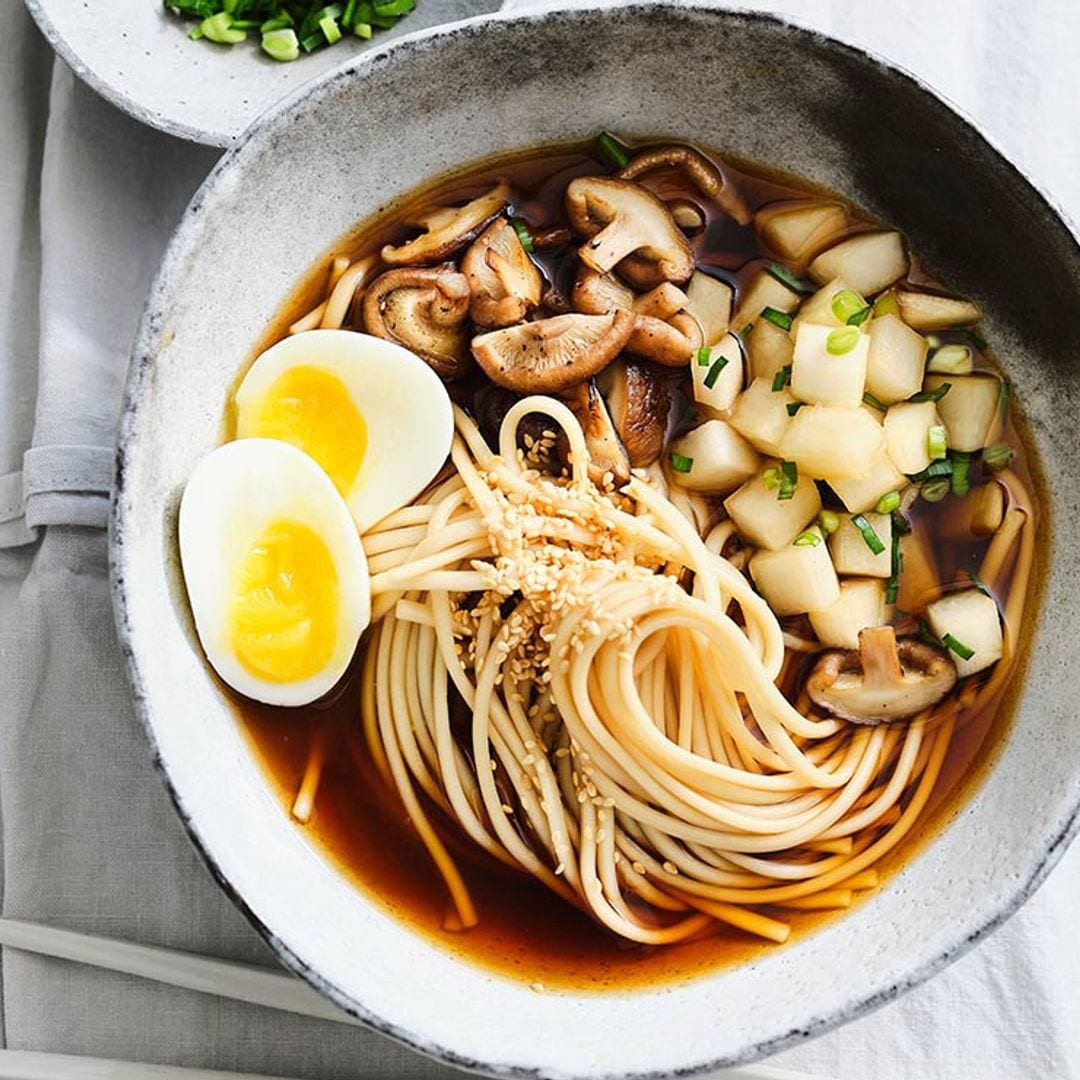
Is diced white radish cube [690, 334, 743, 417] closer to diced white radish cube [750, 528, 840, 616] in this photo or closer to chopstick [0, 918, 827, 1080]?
diced white radish cube [750, 528, 840, 616]

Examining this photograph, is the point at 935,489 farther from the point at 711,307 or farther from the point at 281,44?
the point at 281,44

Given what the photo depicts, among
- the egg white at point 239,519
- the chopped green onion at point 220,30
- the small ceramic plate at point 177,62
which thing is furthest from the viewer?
the chopped green onion at point 220,30

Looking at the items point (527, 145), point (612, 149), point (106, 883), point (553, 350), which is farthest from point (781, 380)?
point (106, 883)

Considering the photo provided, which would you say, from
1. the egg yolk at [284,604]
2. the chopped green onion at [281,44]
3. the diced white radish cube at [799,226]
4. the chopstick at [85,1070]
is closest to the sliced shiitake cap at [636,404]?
the diced white radish cube at [799,226]

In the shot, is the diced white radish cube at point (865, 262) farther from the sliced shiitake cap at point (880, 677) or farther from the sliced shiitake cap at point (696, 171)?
the sliced shiitake cap at point (880, 677)

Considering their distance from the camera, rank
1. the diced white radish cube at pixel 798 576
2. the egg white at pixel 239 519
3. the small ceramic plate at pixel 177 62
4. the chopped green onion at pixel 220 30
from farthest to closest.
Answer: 1. the chopped green onion at pixel 220 30
2. the small ceramic plate at pixel 177 62
3. the diced white radish cube at pixel 798 576
4. the egg white at pixel 239 519

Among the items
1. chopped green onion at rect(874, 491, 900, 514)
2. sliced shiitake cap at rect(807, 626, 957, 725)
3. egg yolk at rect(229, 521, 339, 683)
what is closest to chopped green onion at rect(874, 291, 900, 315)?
chopped green onion at rect(874, 491, 900, 514)
